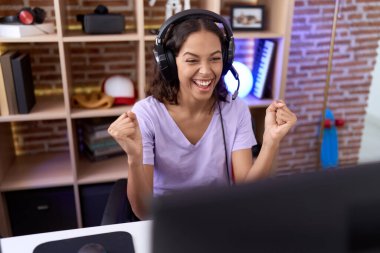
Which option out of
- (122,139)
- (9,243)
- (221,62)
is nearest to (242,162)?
(221,62)

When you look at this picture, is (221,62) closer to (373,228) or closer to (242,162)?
(242,162)

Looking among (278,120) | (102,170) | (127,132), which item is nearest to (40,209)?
(102,170)

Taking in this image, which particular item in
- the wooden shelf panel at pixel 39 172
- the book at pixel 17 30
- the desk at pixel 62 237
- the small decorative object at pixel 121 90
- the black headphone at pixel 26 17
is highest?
the black headphone at pixel 26 17

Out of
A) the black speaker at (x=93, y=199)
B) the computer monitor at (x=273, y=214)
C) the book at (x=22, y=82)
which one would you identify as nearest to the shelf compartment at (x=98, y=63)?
the book at (x=22, y=82)

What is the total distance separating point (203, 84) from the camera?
1.42 m

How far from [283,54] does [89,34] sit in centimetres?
107

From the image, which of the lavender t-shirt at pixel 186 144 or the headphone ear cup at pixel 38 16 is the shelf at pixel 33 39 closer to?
the headphone ear cup at pixel 38 16

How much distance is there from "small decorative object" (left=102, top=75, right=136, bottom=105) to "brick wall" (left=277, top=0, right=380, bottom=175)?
120 centimetres

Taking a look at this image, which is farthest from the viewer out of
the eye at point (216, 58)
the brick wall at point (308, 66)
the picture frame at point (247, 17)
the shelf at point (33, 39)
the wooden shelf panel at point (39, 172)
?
the brick wall at point (308, 66)

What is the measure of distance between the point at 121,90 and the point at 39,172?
0.68 meters

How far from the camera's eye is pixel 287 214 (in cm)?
43

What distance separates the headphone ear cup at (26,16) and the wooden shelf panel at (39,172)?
2.76 ft

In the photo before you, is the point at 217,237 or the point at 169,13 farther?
the point at 169,13

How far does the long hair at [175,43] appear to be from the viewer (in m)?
1.38
